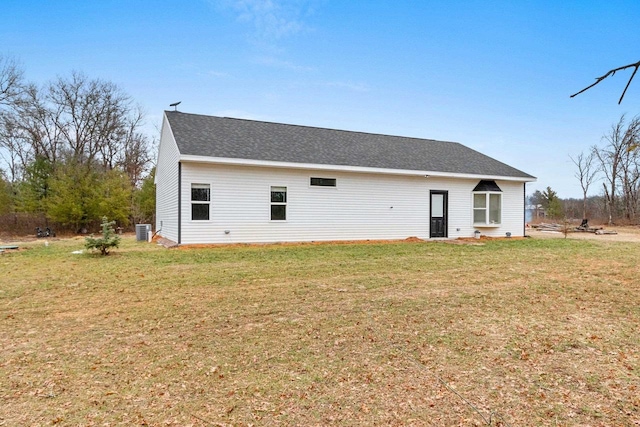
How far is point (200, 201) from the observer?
35.8 feet

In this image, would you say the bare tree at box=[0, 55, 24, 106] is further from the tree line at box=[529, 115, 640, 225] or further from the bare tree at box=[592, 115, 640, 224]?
the bare tree at box=[592, 115, 640, 224]

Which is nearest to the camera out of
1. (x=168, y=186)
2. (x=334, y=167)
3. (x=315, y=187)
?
(x=334, y=167)

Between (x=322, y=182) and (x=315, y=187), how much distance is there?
331 mm

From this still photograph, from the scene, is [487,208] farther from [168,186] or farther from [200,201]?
[168,186]

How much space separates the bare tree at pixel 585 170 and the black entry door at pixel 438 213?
72.7ft

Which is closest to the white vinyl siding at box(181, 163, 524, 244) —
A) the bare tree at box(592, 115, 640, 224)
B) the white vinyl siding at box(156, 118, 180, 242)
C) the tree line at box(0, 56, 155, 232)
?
the white vinyl siding at box(156, 118, 180, 242)

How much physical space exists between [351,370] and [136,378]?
1.64 meters

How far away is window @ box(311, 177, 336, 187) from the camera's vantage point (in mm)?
12376

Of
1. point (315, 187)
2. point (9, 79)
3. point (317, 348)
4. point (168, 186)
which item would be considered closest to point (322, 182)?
point (315, 187)

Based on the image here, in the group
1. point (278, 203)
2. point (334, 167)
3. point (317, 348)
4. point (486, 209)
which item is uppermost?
point (334, 167)

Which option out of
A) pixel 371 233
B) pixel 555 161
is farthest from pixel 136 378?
pixel 555 161

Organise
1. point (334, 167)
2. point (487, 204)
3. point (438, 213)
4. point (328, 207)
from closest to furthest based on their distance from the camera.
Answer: point (334, 167), point (328, 207), point (438, 213), point (487, 204)

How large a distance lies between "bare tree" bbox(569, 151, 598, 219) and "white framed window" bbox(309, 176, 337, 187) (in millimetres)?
26778

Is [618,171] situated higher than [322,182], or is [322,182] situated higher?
[618,171]
